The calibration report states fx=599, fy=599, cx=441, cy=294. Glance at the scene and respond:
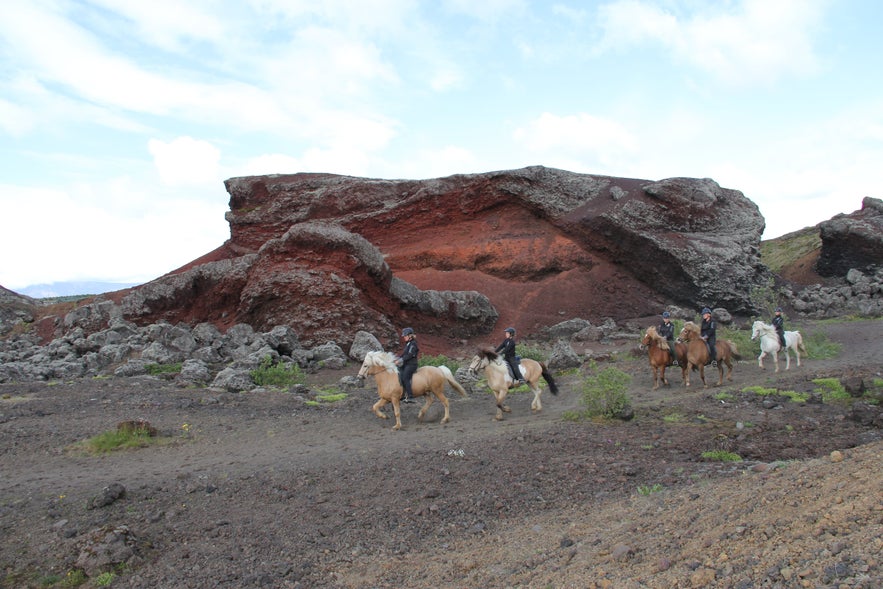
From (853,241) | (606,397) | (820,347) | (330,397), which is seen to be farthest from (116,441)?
(853,241)

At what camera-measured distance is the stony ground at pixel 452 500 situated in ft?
13.2

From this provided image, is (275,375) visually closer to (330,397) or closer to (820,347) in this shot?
(330,397)

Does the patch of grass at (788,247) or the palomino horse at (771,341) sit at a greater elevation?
the patch of grass at (788,247)

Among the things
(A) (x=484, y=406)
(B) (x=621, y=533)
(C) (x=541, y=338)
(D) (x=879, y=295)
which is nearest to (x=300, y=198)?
(C) (x=541, y=338)

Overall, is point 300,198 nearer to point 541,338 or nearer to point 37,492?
point 541,338

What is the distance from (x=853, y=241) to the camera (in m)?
34.5

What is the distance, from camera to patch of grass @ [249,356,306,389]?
51.2 feet

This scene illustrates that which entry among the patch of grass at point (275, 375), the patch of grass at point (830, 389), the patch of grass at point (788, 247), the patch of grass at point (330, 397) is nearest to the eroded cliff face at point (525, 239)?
the patch of grass at point (275, 375)

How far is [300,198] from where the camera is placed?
96.5 ft

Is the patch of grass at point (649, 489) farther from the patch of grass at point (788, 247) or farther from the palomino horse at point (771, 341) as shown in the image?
the patch of grass at point (788, 247)

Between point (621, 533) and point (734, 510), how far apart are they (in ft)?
2.96

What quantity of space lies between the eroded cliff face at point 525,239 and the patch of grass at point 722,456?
50.0ft

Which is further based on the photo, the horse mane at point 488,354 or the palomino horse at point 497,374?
Result: the horse mane at point 488,354

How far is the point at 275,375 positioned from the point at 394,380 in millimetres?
5566
